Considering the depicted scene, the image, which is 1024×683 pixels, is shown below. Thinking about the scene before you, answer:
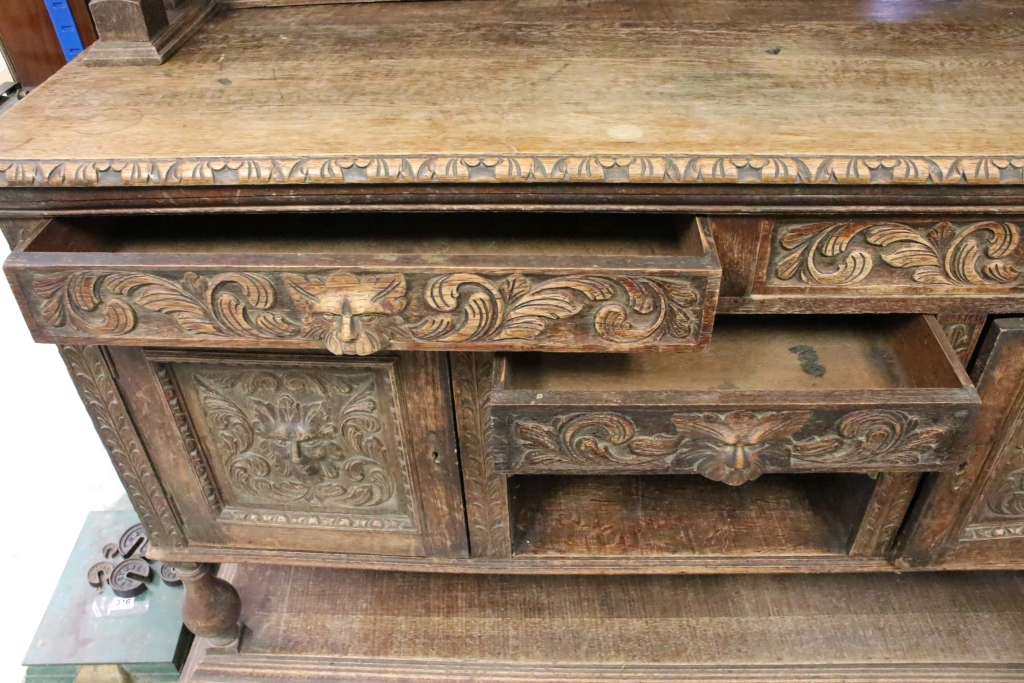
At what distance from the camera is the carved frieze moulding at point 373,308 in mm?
664

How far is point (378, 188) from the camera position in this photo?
69cm

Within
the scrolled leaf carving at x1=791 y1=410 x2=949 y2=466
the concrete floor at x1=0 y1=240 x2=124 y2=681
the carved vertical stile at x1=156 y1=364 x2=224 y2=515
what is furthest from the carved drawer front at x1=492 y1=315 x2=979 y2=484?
the concrete floor at x1=0 y1=240 x2=124 y2=681

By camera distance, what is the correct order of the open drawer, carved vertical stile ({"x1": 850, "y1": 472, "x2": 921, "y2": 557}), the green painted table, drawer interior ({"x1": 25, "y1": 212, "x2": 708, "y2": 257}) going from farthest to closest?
the green painted table, carved vertical stile ({"x1": 850, "y1": 472, "x2": 921, "y2": 557}), drawer interior ({"x1": 25, "y1": 212, "x2": 708, "y2": 257}), the open drawer

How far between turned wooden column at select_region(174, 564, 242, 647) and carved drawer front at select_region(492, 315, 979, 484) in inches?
21.0

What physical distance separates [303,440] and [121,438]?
0.20 m

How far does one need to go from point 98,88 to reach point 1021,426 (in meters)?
1.04

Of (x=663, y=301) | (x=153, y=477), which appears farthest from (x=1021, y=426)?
(x=153, y=477)

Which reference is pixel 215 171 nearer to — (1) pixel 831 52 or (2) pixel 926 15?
(1) pixel 831 52

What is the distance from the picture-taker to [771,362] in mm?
856

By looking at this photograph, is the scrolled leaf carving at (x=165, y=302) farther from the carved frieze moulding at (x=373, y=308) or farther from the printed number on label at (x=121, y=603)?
the printed number on label at (x=121, y=603)

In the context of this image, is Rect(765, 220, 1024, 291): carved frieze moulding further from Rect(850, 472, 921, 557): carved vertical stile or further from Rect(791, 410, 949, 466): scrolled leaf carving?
Rect(850, 472, 921, 557): carved vertical stile

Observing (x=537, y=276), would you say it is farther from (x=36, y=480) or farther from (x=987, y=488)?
(x=36, y=480)

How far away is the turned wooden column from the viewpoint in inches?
41.5

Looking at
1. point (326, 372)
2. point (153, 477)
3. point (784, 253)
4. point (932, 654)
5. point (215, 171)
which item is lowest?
point (932, 654)
